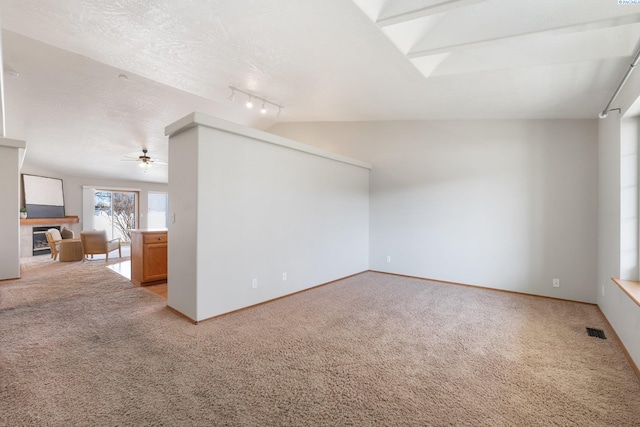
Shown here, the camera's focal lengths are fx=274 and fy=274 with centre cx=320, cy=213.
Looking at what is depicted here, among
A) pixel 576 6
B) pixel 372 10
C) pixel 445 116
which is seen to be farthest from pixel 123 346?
pixel 445 116

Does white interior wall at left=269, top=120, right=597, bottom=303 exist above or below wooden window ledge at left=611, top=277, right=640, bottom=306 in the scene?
above

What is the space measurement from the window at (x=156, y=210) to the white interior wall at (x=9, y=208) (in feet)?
18.9

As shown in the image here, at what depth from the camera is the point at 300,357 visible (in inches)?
88.0

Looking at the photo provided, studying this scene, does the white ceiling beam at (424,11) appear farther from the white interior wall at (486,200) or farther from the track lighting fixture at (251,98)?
the white interior wall at (486,200)

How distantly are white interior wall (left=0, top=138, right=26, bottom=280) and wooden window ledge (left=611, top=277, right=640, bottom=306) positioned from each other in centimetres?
814

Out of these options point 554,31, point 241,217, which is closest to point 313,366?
point 241,217

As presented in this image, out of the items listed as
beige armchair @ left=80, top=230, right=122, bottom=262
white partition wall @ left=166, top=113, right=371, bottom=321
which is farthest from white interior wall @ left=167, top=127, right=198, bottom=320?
beige armchair @ left=80, top=230, right=122, bottom=262

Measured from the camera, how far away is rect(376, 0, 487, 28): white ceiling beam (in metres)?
1.95

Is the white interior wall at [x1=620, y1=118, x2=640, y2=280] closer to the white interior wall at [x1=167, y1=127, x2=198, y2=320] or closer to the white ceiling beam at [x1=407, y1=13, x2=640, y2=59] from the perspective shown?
the white ceiling beam at [x1=407, y1=13, x2=640, y2=59]

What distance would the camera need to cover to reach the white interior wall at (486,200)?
12.3ft

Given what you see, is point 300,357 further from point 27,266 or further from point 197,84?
point 27,266

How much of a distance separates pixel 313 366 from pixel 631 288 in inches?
109

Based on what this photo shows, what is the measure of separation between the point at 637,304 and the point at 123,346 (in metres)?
4.09

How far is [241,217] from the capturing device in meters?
3.30
